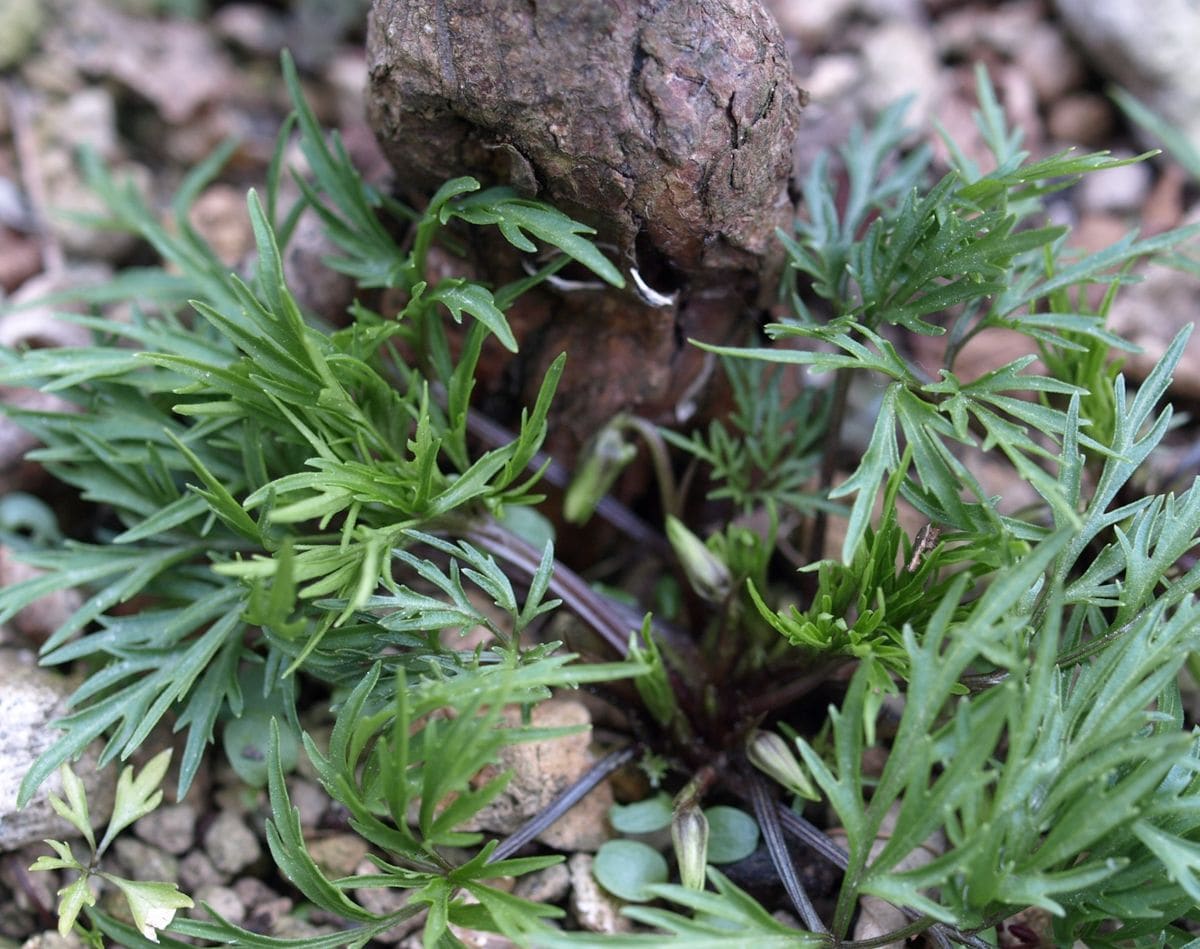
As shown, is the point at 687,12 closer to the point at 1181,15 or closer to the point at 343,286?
the point at 343,286

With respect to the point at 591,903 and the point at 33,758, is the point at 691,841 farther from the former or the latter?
the point at 33,758

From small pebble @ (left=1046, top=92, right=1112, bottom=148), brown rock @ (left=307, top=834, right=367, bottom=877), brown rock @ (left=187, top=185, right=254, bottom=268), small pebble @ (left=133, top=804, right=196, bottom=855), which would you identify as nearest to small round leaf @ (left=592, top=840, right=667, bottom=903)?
brown rock @ (left=307, top=834, right=367, bottom=877)

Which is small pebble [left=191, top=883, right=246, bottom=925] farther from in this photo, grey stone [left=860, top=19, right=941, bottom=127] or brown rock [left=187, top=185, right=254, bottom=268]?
grey stone [left=860, top=19, right=941, bottom=127]

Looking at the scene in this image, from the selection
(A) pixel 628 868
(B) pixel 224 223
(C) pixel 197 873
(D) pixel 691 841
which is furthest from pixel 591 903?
(B) pixel 224 223

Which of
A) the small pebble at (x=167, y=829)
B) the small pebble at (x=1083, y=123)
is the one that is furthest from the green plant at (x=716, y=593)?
the small pebble at (x=1083, y=123)

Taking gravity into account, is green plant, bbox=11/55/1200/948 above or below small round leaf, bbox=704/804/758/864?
above

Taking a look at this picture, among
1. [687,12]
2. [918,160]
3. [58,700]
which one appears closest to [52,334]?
[58,700]

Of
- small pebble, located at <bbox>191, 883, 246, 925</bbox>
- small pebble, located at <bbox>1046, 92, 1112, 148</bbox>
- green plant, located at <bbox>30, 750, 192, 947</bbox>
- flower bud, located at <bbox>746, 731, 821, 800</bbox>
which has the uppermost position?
small pebble, located at <bbox>1046, 92, 1112, 148</bbox>

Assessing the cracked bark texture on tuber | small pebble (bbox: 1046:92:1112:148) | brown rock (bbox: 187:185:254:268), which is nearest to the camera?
the cracked bark texture on tuber
